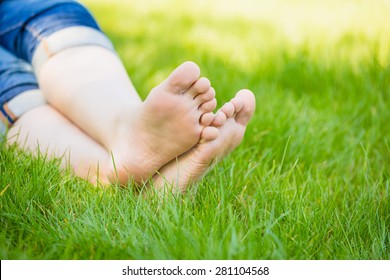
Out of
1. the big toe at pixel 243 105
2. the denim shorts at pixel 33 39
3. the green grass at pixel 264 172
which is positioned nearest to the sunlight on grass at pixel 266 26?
the green grass at pixel 264 172

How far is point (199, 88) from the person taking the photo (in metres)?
1.08

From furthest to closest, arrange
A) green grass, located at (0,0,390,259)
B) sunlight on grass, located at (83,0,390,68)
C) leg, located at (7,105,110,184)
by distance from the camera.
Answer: sunlight on grass, located at (83,0,390,68) < leg, located at (7,105,110,184) < green grass, located at (0,0,390,259)

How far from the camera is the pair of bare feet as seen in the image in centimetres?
108

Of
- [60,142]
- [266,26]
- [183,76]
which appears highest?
[183,76]

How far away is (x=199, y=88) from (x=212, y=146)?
5.2 inches

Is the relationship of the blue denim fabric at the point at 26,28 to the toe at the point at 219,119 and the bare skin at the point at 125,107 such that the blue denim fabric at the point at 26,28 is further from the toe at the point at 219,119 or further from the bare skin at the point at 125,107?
the toe at the point at 219,119

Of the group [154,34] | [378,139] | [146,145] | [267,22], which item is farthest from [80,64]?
[267,22]

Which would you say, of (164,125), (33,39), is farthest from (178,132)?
(33,39)

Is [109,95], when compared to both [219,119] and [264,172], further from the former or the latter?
[264,172]

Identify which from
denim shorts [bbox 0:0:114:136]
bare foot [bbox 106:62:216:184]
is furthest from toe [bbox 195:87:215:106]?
denim shorts [bbox 0:0:114:136]

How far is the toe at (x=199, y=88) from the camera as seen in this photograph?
108 cm

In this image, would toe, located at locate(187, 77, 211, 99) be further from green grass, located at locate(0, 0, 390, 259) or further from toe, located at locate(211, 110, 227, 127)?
green grass, located at locate(0, 0, 390, 259)

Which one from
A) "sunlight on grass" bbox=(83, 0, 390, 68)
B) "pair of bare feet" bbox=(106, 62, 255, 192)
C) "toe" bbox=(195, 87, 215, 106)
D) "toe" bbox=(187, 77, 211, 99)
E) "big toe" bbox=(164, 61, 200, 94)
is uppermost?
"big toe" bbox=(164, 61, 200, 94)
